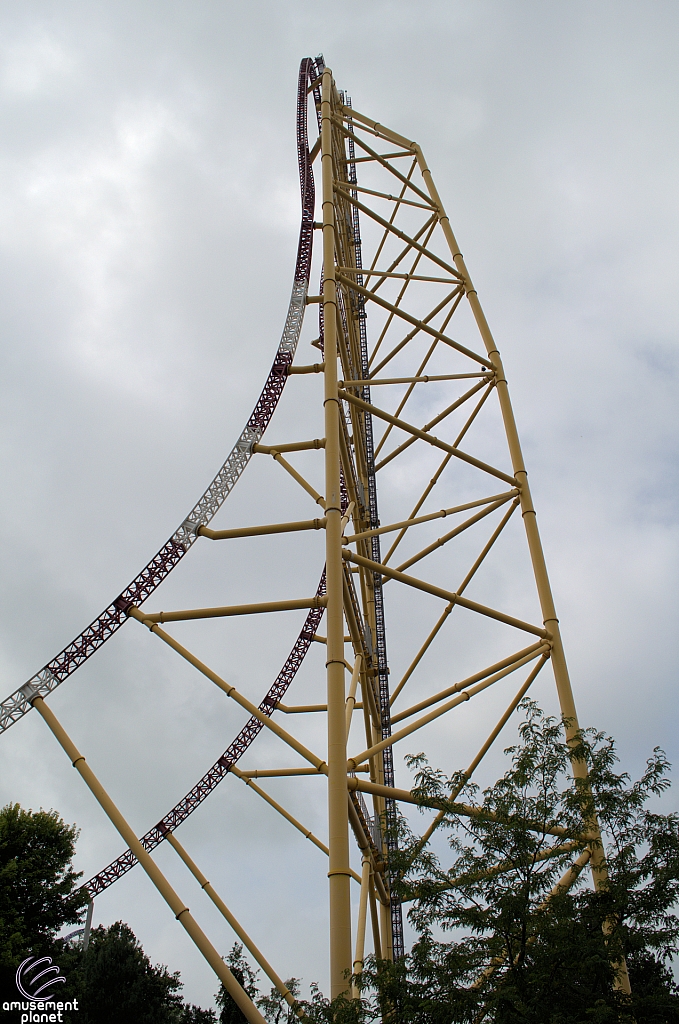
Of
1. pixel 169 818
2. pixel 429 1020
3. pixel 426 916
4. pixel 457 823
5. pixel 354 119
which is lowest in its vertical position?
pixel 429 1020

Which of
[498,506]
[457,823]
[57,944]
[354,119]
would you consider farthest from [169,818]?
[354,119]

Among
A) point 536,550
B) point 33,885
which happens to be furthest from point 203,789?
point 536,550

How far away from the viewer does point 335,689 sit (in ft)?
22.1

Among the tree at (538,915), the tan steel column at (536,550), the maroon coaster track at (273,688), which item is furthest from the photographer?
the maroon coaster track at (273,688)

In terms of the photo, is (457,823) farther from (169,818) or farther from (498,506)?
(169,818)

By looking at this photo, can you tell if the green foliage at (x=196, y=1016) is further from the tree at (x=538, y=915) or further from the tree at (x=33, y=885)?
the tree at (x=538, y=915)

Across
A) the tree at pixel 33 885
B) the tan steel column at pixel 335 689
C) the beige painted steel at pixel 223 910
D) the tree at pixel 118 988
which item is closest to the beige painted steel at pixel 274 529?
the tan steel column at pixel 335 689

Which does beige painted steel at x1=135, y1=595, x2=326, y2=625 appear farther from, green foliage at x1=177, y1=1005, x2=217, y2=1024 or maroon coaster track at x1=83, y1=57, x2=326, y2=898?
green foliage at x1=177, y1=1005, x2=217, y2=1024

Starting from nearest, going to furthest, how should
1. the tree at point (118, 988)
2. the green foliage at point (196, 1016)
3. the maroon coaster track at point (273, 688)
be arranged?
the maroon coaster track at point (273, 688)
the tree at point (118, 988)
the green foliage at point (196, 1016)

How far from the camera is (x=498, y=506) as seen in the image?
9.78 m

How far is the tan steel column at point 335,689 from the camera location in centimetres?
588

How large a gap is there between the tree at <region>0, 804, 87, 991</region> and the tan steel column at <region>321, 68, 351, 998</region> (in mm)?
9836

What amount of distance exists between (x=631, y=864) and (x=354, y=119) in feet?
41.0

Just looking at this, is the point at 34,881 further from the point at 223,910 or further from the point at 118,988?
the point at 223,910
